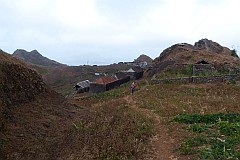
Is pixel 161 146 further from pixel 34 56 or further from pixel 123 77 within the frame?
pixel 34 56

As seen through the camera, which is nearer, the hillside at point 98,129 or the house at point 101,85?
the hillside at point 98,129

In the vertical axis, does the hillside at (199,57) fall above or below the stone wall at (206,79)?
above

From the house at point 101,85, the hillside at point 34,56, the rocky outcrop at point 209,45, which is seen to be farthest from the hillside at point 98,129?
the hillside at point 34,56

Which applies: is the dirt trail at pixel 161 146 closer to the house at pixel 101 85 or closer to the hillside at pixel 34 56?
the house at pixel 101 85

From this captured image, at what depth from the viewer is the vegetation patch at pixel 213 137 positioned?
24.4ft

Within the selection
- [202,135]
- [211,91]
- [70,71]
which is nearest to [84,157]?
[202,135]

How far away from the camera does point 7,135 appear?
8.90 metres

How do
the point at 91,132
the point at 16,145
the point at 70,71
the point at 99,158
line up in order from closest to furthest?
the point at 99,158
the point at 16,145
the point at 91,132
the point at 70,71

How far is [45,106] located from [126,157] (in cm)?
603

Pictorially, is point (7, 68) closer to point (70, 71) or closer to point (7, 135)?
point (7, 135)

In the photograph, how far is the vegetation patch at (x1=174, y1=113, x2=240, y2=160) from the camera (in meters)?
7.45

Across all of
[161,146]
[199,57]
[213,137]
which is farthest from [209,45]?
[161,146]

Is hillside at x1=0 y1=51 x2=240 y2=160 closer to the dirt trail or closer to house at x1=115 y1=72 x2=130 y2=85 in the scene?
the dirt trail

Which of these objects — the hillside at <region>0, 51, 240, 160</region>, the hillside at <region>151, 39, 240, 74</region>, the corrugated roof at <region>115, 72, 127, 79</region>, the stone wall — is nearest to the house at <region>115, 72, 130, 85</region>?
the corrugated roof at <region>115, 72, 127, 79</region>
